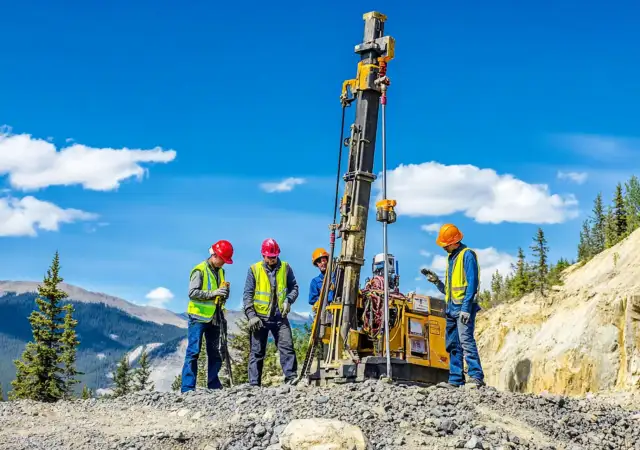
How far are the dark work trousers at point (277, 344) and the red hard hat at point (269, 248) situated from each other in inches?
41.7

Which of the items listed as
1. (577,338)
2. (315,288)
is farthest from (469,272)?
(577,338)

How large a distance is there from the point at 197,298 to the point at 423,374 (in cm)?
436

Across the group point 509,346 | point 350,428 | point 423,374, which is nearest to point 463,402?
point 350,428

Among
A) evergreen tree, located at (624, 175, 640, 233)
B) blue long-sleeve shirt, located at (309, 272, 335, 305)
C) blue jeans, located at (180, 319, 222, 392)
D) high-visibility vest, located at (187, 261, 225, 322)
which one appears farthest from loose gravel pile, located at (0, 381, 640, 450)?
evergreen tree, located at (624, 175, 640, 233)

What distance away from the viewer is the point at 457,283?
11609 mm

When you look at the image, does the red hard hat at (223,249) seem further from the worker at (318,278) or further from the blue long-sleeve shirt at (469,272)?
the blue long-sleeve shirt at (469,272)

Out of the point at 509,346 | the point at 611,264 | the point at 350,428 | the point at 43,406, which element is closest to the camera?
the point at 350,428

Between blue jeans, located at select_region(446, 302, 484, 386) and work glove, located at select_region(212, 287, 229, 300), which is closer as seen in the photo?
blue jeans, located at select_region(446, 302, 484, 386)

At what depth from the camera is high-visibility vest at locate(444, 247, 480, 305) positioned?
1152 cm

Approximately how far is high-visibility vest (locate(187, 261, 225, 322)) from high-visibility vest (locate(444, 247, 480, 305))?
3791mm

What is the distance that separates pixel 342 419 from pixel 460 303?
11.0 ft

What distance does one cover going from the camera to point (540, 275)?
54438 millimetres

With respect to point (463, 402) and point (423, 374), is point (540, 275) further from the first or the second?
point (463, 402)

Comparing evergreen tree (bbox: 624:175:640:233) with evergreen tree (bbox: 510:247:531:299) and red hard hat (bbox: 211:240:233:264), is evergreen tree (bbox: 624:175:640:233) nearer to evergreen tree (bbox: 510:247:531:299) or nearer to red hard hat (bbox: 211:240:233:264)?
Result: evergreen tree (bbox: 510:247:531:299)
